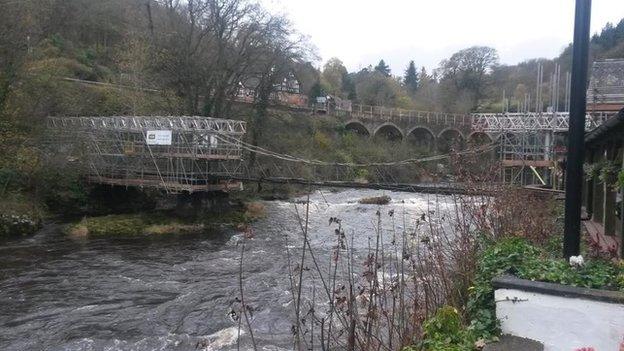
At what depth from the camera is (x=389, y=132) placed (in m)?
57.4

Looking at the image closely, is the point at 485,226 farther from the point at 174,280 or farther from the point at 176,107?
the point at 176,107

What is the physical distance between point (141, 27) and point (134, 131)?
15.3 m

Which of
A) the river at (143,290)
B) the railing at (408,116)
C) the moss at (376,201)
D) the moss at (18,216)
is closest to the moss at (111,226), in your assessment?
the river at (143,290)

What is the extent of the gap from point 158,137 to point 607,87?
15.9m

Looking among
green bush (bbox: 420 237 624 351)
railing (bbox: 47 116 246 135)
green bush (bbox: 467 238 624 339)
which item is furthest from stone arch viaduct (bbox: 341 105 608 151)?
green bush (bbox: 420 237 624 351)

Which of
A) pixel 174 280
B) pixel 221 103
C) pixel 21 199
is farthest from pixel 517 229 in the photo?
pixel 221 103

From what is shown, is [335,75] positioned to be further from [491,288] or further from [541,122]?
[491,288]

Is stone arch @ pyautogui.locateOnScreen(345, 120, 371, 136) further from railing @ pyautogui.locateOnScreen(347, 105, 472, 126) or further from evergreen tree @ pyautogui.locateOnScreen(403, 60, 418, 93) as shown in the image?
evergreen tree @ pyautogui.locateOnScreen(403, 60, 418, 93)

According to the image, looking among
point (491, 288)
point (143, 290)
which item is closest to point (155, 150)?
point (143, 290)

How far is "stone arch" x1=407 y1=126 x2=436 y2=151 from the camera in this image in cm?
5712

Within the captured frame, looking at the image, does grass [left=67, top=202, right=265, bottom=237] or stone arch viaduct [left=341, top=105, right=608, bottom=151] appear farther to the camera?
stone arch viaduct [left=341, top=105, right=608, bottom=151]

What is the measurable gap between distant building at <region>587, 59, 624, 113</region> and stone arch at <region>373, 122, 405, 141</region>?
1451 inches

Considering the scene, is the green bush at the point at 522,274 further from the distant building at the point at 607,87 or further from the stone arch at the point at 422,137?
the stone arch at the point at 422,137

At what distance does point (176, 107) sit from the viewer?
3005 cm
